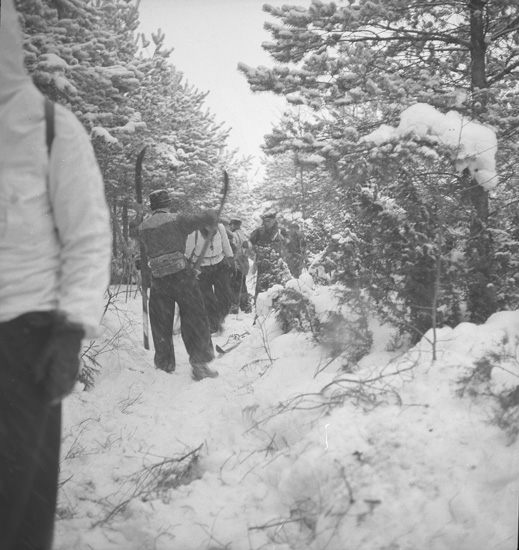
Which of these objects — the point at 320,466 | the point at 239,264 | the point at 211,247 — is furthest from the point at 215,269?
the point at 320,466

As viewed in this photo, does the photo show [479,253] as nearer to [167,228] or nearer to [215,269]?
[167,228]

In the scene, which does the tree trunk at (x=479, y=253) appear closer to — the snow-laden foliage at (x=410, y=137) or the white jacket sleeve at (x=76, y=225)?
the snow-laden foliage at (x=410, y=137)

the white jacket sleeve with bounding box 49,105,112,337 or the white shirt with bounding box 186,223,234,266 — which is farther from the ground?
the white jacket sleeve with bounding box 49,105,112,337

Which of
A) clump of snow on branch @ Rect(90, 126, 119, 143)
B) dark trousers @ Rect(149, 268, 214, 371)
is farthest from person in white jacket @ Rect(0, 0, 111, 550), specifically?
dark trousers @ Rect(149, 268, 214, 371)

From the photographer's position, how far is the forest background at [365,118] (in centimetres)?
303

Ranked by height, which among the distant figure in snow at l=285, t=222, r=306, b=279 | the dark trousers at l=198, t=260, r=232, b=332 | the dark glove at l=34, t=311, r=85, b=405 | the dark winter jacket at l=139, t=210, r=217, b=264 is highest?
the dark glove at l=34, t=311, r=85, b=405

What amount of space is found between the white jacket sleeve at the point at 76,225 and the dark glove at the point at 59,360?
43mm

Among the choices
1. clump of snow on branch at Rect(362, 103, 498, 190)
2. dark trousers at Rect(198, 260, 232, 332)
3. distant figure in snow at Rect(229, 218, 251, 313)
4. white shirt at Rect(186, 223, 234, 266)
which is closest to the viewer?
clump of snow on branch at Rect(362, 103, 498, 190)

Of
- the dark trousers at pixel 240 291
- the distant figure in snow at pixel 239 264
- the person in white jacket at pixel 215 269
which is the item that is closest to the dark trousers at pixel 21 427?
the person in white jacket at pixel 215 269

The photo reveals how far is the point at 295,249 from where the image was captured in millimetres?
7660

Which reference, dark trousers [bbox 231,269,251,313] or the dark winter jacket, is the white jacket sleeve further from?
dark trousers [bbox 231,269,251,313]

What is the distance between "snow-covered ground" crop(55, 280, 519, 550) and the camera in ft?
5.44

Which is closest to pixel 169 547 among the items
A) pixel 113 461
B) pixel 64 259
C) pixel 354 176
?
pixel 113 461

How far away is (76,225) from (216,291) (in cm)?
577
